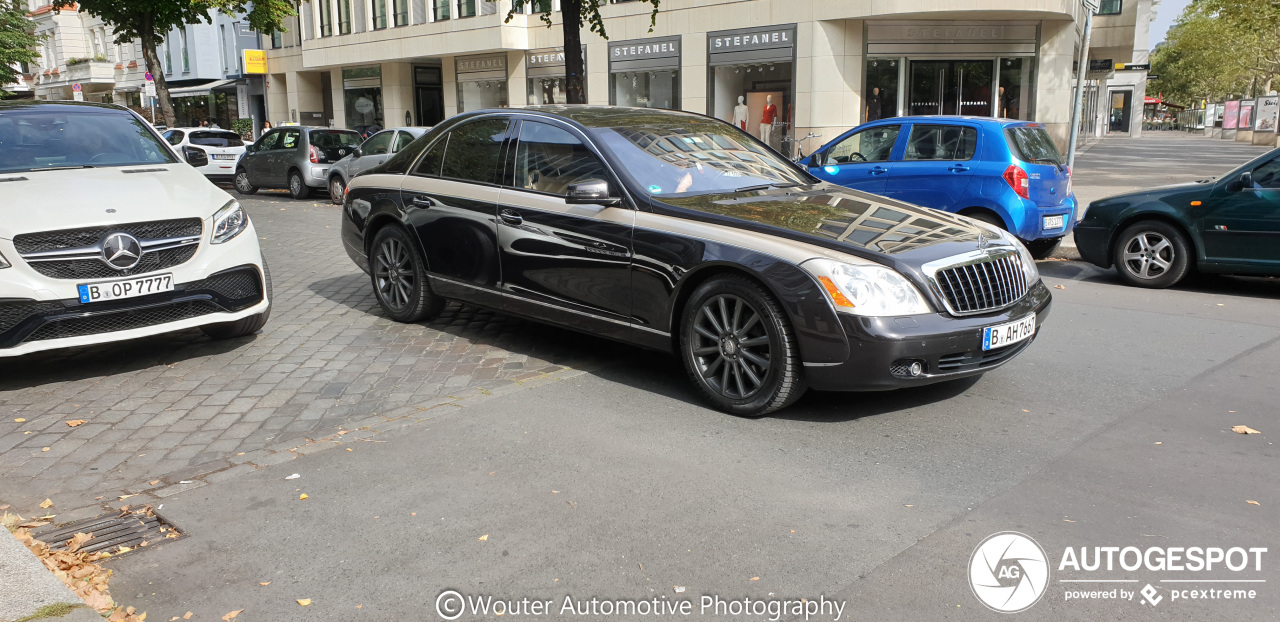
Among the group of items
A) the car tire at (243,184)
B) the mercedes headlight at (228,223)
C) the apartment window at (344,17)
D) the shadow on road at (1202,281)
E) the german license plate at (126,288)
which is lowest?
the shadow on road at (1202,281)

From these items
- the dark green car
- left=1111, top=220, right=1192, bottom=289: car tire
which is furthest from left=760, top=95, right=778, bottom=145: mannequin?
left=1111, top=220, right=1192, bottom=289: car tire

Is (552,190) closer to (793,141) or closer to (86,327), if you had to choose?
(86,327)

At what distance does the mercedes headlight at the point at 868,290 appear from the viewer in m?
4.74

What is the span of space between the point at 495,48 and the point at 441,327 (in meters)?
24.7

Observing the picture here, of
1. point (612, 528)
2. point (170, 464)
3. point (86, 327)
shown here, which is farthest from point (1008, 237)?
point (86, 327)

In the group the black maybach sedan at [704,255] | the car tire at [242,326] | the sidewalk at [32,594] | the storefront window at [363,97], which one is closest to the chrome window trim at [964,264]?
the black maybach sedan at [704,255]

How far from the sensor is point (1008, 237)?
224 inches

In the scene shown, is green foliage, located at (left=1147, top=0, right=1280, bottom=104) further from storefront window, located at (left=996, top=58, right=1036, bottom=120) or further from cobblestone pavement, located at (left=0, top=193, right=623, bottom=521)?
cobblestone pavement, located at (left=0, top=193, right=623, bottom=521)

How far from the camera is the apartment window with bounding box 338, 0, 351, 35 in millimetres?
36656

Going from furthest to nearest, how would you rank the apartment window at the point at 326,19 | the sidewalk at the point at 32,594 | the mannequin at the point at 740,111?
the apartment window at the point at 326,19 → the mannequin at the point at 740,111 → the sidewalk at the point at 32,594

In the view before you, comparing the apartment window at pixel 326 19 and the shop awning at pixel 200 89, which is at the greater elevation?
the apartment window at pixel 326 19

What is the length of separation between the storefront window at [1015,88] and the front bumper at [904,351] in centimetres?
2057
